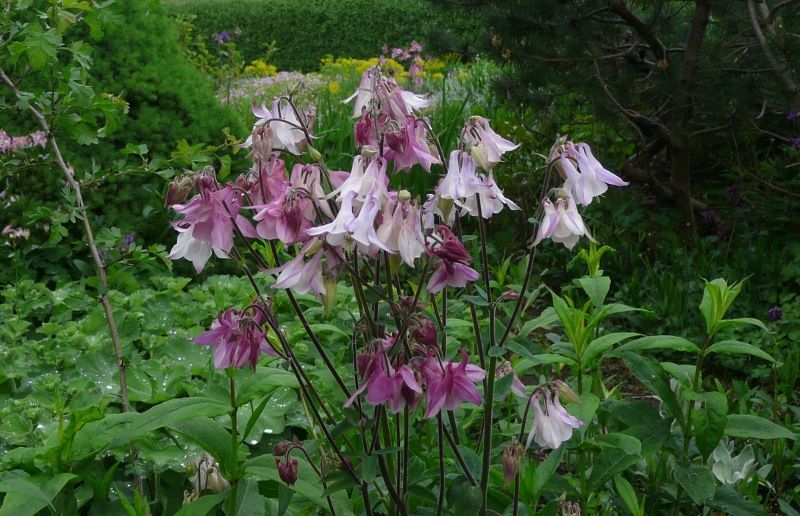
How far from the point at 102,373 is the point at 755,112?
3.25m

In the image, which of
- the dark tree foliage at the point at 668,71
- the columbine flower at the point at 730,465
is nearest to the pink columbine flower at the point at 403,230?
the columbine flower at the point at 730,465

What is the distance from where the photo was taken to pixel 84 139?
2.12 meters

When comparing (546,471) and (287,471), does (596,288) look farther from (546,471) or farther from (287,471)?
(287,471)

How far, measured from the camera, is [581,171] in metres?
1.29

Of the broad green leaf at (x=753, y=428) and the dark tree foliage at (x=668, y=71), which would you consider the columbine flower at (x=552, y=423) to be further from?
the dark tree foliage at (x=668, y=71)

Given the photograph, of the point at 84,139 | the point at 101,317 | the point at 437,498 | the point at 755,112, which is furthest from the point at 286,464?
the point at 755,112

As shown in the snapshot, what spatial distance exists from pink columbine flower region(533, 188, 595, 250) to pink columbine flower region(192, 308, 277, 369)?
48 cm

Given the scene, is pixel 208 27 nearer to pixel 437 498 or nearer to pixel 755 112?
pixel 755 112

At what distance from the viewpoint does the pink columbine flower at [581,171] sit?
128cm

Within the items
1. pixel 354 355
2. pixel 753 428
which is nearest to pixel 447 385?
pixel 354 355

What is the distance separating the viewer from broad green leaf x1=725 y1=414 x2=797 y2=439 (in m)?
1.83

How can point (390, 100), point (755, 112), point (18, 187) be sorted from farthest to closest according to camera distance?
point (755, 112) → point (18, 187) → point (390, 100)

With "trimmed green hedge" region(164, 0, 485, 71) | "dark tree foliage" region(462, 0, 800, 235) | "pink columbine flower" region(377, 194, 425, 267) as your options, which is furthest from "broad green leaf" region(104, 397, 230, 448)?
"trimmed green hedge" region(164, 0, 485, 71)

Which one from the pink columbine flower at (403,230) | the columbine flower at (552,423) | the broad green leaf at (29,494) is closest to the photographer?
the pink columbine flower at (403,230)
